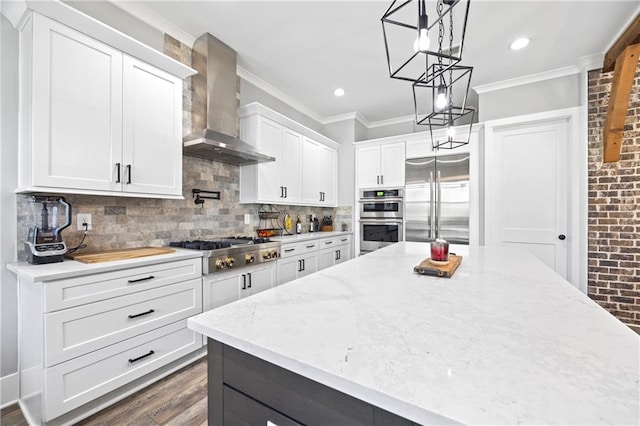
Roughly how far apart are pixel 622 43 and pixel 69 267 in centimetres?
475

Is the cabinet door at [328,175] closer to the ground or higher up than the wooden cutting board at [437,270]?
higher up

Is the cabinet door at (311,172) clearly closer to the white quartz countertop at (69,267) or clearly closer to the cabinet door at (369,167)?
the cabinet door at (369,167)

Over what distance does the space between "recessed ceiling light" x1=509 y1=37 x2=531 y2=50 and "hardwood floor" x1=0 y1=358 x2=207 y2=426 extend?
13.3 feet

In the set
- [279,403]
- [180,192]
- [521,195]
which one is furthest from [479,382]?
[521,195]

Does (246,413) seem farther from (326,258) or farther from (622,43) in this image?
(622,43)

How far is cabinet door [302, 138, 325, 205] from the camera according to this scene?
157 inches

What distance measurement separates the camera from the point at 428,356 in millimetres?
588

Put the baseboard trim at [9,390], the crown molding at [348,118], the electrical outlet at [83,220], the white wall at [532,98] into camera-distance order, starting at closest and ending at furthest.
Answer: the baseboard trim at [9,390], the electrical outlet at [83,220], the white wall at [532,98], the crown molding at [348,118]

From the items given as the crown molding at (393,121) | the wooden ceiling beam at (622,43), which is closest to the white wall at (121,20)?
the crown molding at (393,121)

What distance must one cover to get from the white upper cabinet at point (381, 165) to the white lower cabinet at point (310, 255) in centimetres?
100

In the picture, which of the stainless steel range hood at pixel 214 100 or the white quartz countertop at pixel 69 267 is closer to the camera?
the white quartz countertop at pixel 69 267

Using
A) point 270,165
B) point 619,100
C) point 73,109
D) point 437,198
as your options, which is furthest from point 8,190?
point 619,100

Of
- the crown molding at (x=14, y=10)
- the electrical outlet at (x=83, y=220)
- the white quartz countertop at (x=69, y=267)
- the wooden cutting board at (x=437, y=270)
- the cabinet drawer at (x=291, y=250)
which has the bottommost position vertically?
the cabinet drawer at (x=291, y=250)

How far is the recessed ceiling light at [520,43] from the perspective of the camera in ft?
8.91
